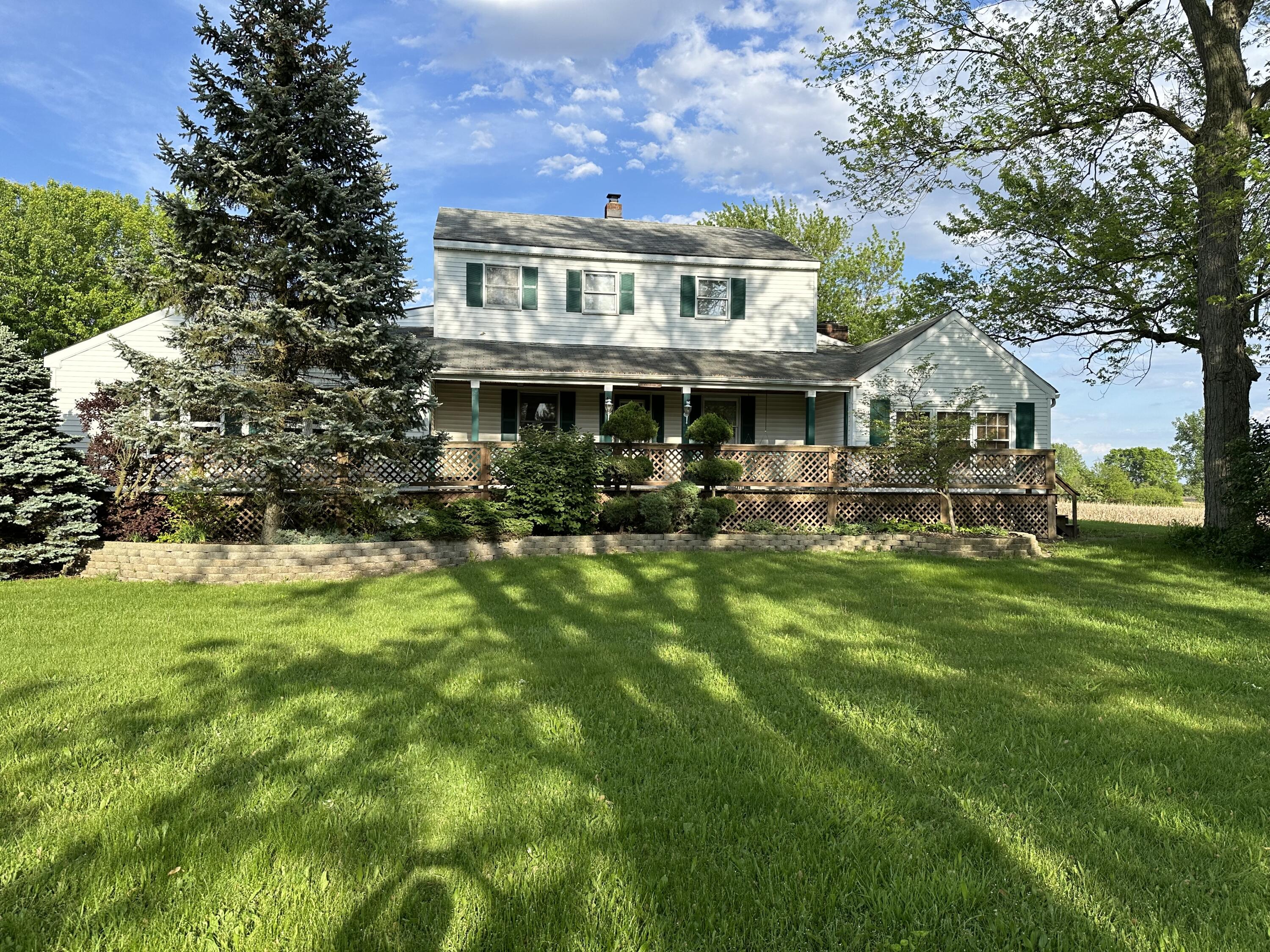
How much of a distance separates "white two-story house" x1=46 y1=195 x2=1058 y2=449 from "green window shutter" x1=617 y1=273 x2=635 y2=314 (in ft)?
0.11

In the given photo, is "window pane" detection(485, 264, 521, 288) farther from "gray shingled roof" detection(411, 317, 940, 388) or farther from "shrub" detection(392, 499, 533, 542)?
"shrub" detection(392, 499, 533, 542)

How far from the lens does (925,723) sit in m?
3.77

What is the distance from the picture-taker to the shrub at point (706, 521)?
11125 millimetres

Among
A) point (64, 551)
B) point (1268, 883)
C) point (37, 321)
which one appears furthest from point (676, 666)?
point (37, 321)

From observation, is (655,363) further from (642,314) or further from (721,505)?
(721,505)

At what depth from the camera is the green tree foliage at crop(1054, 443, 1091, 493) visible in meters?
32.1

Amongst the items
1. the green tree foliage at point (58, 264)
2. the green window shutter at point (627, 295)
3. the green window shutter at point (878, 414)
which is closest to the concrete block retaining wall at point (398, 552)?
the green window shutter at point (878, 414)

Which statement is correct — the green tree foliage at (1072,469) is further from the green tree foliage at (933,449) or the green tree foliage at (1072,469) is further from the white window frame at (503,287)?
the white window frame at (503,287)

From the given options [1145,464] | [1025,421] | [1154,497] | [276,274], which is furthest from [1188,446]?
[276,274]

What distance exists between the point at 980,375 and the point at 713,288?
713 cm

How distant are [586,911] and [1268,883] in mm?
2453

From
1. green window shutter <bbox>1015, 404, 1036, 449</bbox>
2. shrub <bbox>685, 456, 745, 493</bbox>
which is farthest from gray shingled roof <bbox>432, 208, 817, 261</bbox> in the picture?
shrub <bbox>685, 456, 745, 493</bbox>

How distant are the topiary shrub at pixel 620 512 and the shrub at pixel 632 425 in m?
1.21

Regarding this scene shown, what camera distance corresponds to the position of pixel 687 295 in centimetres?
1747
